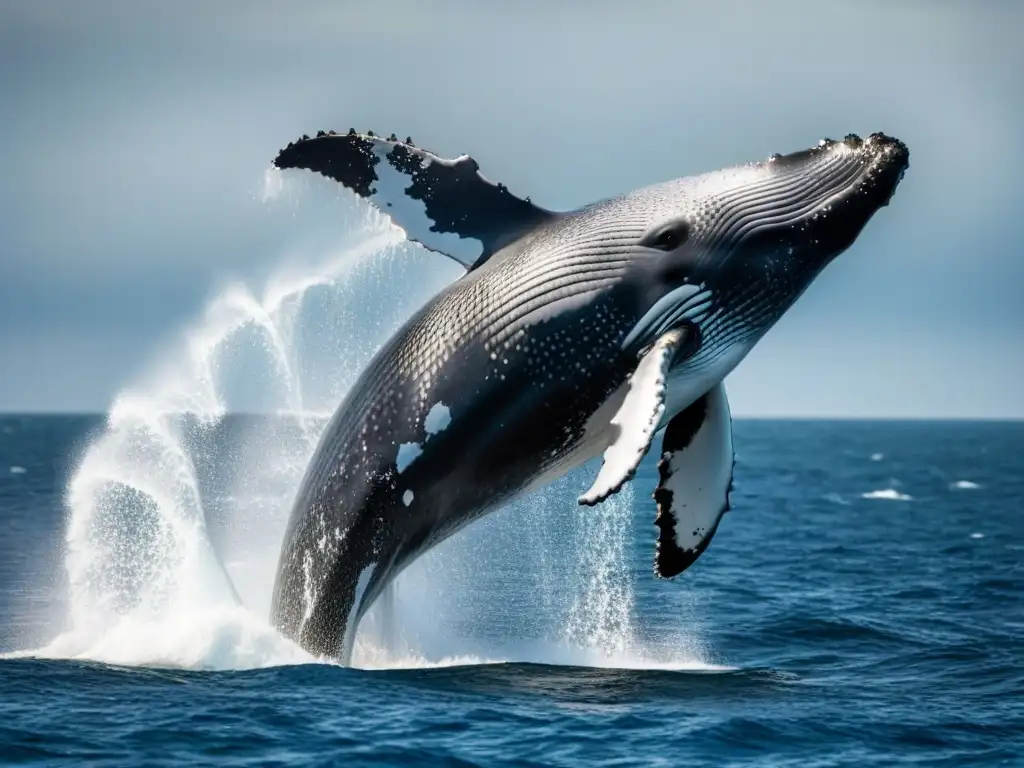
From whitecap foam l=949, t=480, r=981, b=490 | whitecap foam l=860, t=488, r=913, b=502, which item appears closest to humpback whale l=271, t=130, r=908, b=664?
whitecap foam l=860, t=488, r=913, b=502

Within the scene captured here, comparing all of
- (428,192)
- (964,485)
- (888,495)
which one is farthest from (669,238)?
(964,485)

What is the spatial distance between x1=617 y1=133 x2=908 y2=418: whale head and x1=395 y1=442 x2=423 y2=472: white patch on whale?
172cm

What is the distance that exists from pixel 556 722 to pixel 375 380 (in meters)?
2.89

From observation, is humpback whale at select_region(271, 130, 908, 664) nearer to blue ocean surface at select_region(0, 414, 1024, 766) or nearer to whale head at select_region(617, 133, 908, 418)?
whale head at select_region(617, 133, 908, 418)

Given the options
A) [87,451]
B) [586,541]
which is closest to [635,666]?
[87,451]

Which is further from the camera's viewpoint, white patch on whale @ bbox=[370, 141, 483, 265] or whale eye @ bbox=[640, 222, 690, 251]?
white patch on whale @ bbox=[370, 141, 483, 265]

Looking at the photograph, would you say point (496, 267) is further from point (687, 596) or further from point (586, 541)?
point (586, 541)

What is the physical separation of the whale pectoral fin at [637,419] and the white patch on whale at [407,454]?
145cm

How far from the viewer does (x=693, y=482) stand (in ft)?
36.3

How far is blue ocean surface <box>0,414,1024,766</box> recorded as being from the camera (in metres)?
10.1

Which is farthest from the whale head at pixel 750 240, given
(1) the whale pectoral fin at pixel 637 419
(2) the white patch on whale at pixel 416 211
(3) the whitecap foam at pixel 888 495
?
(3) the whitecap foam at pixel 888 495

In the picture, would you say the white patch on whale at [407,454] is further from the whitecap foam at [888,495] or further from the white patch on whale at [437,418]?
the whitecap foam at [888,495]

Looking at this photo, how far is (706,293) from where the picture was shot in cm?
981

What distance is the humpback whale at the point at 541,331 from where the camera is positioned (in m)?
9.80
